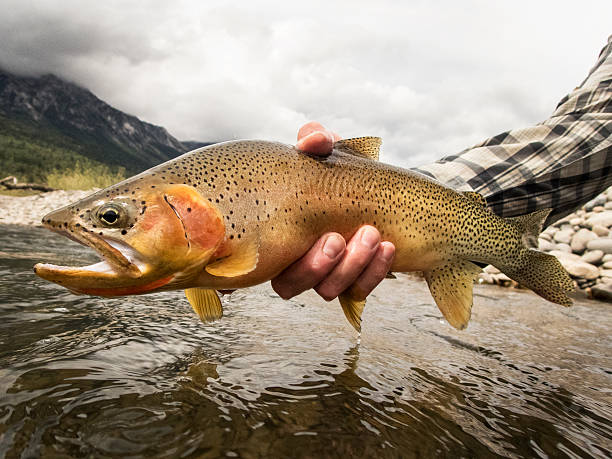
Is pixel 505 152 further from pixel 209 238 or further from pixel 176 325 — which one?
pixel 176 325

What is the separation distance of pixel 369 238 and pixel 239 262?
2.62ft

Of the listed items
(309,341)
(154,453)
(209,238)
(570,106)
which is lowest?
(154,453)

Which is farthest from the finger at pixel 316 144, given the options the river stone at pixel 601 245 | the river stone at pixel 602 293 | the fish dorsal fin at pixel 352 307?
the river stone at pixel 601 245

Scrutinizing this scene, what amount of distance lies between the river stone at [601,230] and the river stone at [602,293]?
6.12 m

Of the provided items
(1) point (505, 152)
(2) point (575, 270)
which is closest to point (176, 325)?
(1) point (505, 152)

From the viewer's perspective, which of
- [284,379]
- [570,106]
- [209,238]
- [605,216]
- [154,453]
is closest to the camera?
[154,453]

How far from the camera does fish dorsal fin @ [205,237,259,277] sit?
6.37ft

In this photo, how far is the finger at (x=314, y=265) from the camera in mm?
2285

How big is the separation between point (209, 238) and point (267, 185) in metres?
0.47

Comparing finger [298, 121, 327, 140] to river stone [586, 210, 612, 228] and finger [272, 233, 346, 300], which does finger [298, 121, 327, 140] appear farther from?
river stone [586, 210, 612, 228]

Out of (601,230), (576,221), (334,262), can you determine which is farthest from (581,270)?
(334,262)

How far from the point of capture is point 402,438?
6.25 feet

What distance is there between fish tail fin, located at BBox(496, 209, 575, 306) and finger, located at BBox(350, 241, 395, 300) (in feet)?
3.40

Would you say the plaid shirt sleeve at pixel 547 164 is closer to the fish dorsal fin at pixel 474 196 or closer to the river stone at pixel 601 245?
the fish dorsal fin at pixel 474 196
